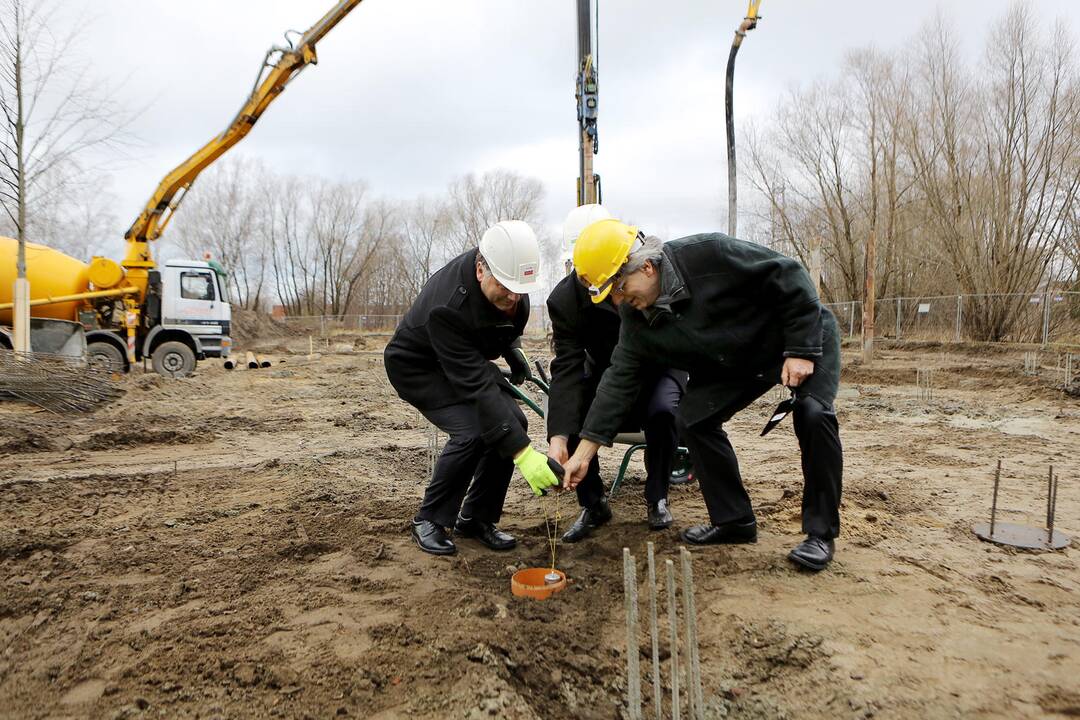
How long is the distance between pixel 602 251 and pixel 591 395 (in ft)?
3.45

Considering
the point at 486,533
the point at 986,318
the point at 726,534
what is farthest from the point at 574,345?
the point at 986,318

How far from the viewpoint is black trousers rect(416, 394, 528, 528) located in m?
3.27

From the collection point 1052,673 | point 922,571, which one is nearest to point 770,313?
point 922,571

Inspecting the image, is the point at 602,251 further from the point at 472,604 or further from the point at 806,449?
the point at 472,604

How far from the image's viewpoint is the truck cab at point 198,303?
1361 centimetres

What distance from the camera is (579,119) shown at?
8.00m

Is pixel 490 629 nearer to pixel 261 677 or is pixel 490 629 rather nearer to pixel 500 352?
pixel 261 677

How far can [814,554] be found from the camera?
2859 millimetres

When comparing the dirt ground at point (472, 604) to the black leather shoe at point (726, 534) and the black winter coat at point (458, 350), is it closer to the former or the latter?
the black leather shoe at point (726, 534)

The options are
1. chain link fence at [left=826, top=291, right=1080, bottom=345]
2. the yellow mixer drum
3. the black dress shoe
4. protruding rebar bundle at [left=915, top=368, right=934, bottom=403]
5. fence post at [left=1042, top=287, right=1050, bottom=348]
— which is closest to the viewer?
the black dress shoe

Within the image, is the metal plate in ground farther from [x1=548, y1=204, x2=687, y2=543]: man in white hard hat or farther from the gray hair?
the gray hair

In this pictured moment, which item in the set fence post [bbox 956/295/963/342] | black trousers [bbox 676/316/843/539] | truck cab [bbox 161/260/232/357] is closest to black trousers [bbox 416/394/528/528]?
black trousers [bbox 676/316/843/539]

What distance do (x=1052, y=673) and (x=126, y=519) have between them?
433 centimetres

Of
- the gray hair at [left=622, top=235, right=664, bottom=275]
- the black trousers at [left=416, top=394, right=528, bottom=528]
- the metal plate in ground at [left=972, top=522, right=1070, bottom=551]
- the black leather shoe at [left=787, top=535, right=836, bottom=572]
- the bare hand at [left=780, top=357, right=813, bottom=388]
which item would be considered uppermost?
the gray hair at [left=622, top=235, right=664, bottom=275]
